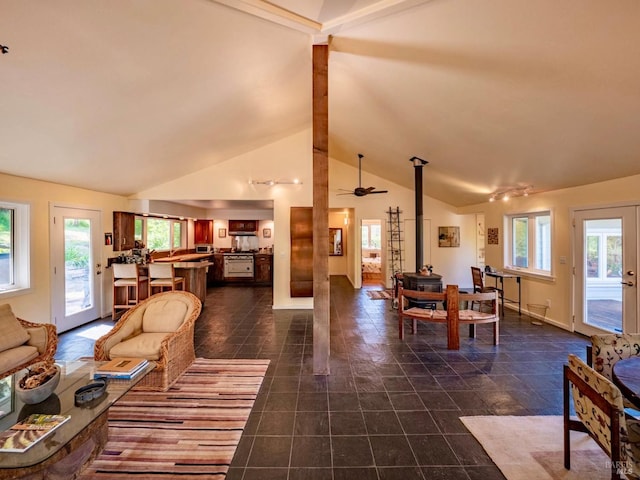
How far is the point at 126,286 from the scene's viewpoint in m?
5.36

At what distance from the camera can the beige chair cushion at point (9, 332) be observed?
2.60 m

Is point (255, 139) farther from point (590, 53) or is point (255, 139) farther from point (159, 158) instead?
point (590, 53)

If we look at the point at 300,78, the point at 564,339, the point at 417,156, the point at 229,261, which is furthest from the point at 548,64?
the point at 229,261

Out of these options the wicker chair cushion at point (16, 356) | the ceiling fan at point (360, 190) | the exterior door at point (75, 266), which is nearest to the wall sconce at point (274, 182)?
the ceiling fan at point (360, 190)

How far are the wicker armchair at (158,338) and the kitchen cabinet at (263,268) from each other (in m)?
5.17

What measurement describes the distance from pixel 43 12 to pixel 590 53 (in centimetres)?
391

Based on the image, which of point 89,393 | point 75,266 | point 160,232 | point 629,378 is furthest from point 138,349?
point 160,232

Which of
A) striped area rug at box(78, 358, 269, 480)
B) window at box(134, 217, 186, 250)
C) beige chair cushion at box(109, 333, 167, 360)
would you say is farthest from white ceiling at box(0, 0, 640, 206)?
striped area rug at box(78, 358, 269, 480)

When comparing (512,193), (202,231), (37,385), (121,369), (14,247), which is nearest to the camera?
(37,385)

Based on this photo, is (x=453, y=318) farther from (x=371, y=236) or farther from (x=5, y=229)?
(x=371, y=236)

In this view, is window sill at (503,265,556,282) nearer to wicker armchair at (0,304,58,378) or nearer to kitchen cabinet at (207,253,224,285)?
wicker armchair at (0,304,58,378)

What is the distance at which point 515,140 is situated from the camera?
352 centimetres

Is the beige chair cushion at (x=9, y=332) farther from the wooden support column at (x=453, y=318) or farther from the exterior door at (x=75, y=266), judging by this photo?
the wooden support column at (x=453, y=318)

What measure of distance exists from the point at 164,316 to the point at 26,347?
3.93 feet
